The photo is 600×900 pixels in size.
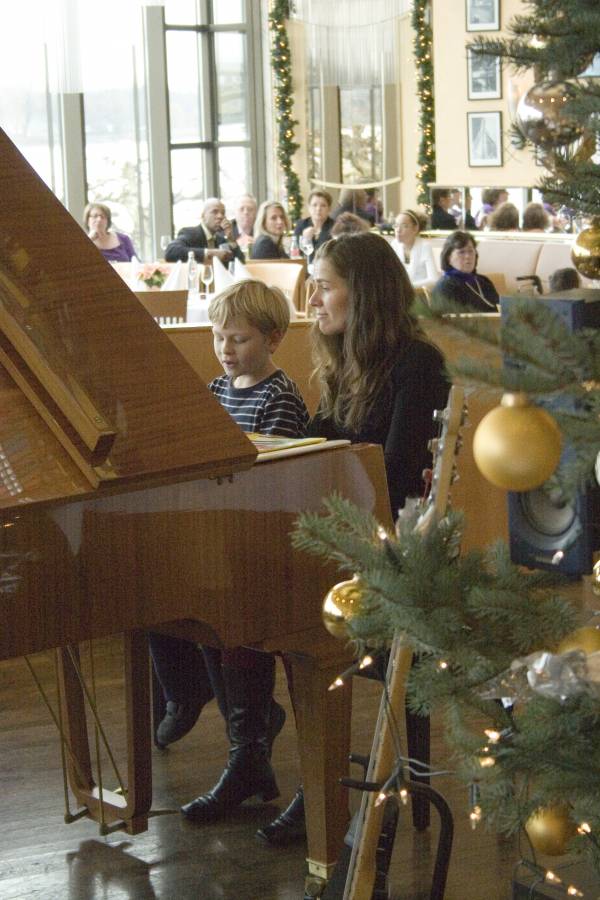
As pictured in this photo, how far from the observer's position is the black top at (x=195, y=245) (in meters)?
9.56

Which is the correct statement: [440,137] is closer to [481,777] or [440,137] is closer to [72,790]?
[72,790]

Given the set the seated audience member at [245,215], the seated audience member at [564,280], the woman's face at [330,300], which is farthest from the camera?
the seated audience member at [245,215]

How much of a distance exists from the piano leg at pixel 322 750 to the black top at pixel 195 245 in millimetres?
7152

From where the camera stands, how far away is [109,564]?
6.88 feet

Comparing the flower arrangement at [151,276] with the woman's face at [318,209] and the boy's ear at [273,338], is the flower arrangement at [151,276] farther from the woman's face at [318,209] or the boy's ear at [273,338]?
the boy's ear at [273,338]

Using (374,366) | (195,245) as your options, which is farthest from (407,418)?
(195,245)

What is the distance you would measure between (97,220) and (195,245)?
3.11ft

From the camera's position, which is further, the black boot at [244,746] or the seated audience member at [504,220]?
the seated audience member at [504,220]

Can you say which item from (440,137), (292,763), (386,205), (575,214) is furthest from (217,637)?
(386,205)

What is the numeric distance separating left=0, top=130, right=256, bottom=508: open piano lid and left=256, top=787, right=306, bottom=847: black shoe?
109 cm

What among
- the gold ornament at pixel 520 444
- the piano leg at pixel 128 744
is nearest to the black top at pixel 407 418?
the piano leg at pixel 128 744

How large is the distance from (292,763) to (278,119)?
40.4 ft

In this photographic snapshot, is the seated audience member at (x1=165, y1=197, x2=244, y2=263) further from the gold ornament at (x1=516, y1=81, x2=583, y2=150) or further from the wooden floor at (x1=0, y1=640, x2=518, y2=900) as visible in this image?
the gold ornament at (x1=516, y1=81, x2=583, y2=150)

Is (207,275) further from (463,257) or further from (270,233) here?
(270,233)
